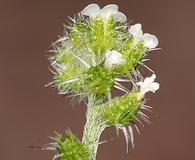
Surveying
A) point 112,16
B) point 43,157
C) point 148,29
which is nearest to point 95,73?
point 112,16

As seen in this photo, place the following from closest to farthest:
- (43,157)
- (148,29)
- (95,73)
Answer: (95,73)
(43,157)
(148,29)

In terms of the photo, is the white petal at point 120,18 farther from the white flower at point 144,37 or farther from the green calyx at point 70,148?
the green calyx at point 70,148

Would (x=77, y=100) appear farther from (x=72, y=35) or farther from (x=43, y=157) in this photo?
(x=43, y=157)

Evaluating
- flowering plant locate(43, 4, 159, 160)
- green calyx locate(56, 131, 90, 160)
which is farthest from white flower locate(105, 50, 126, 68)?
green calyx locate(56, 131, 90, 160)

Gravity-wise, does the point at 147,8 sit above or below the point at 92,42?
above

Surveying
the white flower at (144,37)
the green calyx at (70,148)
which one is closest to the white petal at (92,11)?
the white flower at (144,37)

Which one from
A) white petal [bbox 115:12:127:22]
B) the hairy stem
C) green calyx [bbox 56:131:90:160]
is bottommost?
green calyx [bbox 56:131:90:160]

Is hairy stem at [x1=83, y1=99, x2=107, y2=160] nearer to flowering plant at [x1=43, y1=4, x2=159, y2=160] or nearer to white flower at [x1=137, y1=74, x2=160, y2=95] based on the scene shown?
flowering plant at [x1=43, y1=4, x2=159, y2=160]
